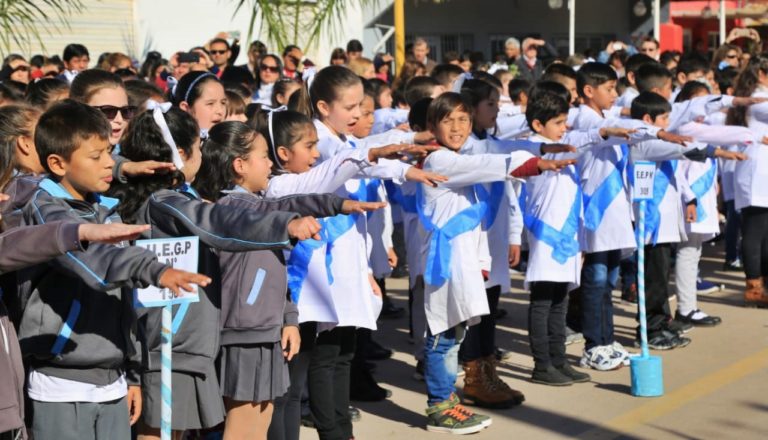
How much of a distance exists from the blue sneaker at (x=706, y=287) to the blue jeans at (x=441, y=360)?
4.53 meters

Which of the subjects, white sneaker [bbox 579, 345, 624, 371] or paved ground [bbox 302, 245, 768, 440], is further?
white sneaker [bbox 579, 345, 624, 371]

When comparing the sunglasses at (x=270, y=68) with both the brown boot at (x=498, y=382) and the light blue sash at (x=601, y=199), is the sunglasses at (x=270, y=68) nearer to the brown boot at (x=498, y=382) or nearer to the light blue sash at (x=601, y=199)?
the light blue sash at (x=601, y=199)

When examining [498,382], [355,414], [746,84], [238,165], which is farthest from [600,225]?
[238,165]

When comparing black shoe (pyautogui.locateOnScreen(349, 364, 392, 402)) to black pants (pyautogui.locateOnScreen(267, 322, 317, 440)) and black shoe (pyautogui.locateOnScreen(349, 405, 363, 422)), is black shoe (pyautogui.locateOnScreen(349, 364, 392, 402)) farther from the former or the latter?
black pants (pyautogui.locateOnScreen(267, 322, 317, 440))

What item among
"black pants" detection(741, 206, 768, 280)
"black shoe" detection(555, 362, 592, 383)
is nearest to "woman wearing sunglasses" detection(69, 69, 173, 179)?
"black shoe" detection(555, 362, 592, 383)

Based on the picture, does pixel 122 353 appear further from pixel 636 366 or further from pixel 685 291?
pixel 685 291

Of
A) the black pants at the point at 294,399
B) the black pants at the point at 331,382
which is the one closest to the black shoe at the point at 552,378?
the black pants at the point at 331,382

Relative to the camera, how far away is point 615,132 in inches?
276

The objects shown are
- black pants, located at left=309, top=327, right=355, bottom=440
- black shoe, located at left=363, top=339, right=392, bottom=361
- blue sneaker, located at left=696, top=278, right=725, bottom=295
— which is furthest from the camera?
blue sneaker, located at left=696, top=278, right=725, bottom=295

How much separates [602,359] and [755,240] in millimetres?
2793

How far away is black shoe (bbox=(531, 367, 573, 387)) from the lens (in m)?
7.24

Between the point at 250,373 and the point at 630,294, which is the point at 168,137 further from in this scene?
the point at 630,294

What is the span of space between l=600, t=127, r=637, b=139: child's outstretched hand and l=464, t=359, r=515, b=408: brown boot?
1.57 m

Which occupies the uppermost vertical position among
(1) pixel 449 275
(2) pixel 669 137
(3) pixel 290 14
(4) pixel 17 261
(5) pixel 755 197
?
(3) pixel 290 14
